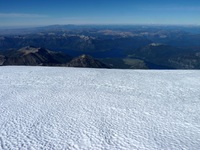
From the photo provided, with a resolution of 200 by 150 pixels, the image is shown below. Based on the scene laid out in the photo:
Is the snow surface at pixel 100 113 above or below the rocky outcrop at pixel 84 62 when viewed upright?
above

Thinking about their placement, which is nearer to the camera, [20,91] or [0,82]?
[20,91]

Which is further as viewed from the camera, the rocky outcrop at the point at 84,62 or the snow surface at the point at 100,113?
the rocky outcrop at the point at 84,62

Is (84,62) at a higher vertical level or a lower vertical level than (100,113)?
lower

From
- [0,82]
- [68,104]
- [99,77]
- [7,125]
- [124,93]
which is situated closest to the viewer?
[7,125]

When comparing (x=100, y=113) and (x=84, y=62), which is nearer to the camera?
(x=100, y=113)

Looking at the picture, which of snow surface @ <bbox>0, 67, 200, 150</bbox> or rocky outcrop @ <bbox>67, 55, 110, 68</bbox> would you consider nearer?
snow surface @ <bbox>0, 67, 200, 150</bbox>

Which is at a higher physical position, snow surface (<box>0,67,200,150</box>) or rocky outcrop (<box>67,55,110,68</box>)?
snow surface (<box>0,67,200,150</box>)

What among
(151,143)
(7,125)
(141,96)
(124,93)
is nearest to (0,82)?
(7,125)

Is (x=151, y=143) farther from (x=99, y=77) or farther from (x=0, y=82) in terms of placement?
(x=0, y=82)
